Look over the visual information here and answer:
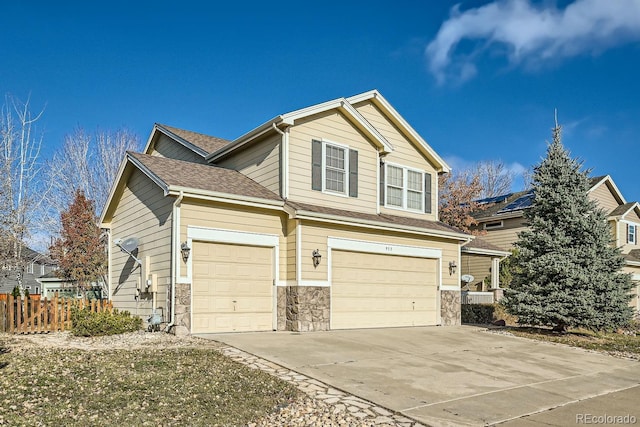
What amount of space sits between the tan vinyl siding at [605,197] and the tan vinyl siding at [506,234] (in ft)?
13.2

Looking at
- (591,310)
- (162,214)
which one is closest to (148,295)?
(162,214)

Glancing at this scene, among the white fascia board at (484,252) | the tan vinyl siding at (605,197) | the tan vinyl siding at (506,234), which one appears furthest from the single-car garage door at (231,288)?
the tan vinyl siding at (605,197)

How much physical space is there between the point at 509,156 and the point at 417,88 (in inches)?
959

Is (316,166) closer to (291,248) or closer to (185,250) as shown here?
(291,248)

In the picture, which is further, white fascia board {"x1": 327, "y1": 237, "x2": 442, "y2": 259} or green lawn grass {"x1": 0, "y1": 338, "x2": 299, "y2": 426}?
white fascia board {"x1": 327, "y1": 237, "x2": 442, "y2": 259}

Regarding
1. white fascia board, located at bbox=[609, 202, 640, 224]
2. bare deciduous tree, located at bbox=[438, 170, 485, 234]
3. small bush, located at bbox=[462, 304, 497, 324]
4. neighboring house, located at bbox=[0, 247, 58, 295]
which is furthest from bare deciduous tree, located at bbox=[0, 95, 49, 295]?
white fascia board, located at bbox=[609, 202, 640, 224]

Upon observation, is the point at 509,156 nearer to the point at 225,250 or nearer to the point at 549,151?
the point at 549,151

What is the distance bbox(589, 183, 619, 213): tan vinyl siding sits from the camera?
2788cm

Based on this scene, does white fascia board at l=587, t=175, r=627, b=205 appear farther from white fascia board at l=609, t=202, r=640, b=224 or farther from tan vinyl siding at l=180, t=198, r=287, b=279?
tan vinyl siding at l=180, t=198, r=287, b=279

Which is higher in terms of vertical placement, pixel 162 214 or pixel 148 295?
pixel 162 214

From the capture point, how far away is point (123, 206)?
15.5 m

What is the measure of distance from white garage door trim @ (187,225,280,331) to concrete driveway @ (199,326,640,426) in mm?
1411

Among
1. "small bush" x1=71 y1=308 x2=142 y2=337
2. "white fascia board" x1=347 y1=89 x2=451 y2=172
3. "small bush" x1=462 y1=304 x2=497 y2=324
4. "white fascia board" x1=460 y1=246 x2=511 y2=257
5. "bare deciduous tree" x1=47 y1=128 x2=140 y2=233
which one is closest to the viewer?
"small bush" x1=71 y1=308 x2=142 y2=337

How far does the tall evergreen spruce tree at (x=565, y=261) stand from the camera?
48.0 feet
